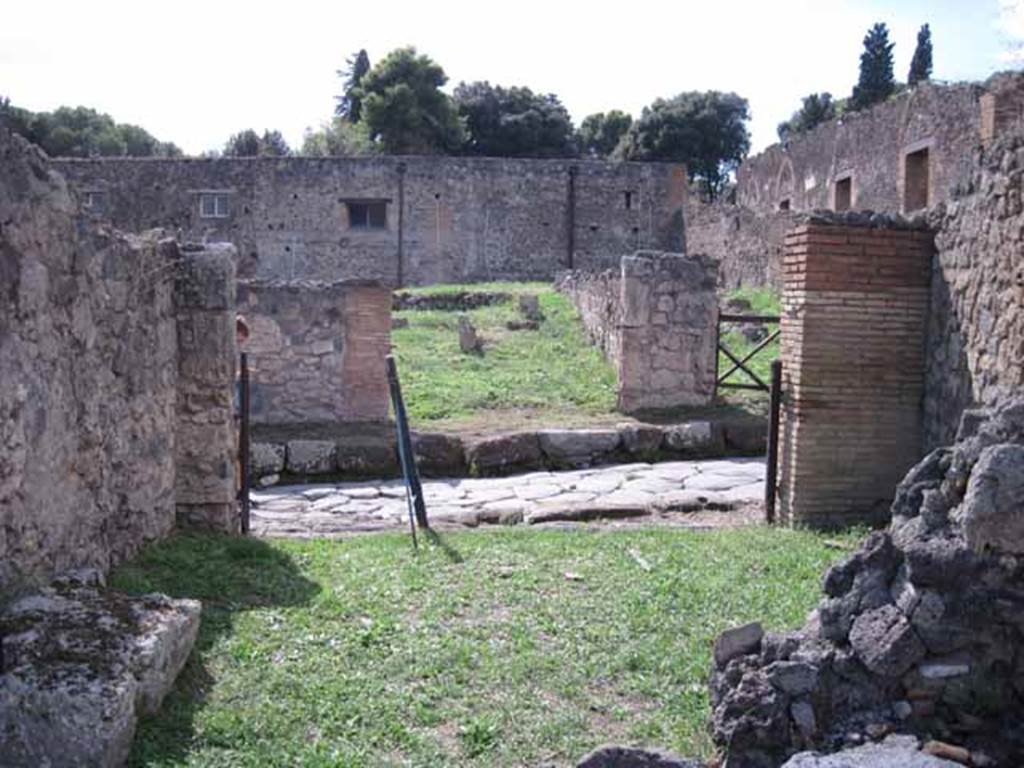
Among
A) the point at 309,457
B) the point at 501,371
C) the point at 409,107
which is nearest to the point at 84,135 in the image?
the point at 409,107

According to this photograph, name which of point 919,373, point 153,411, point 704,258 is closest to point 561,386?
point 704,258

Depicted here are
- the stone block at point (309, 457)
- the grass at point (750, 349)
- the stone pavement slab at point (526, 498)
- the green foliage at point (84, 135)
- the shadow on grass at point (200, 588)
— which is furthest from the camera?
the green foliage at point (84, 135)

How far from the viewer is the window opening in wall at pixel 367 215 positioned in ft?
93.0

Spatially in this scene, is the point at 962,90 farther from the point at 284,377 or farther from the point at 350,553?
the point at 350,553

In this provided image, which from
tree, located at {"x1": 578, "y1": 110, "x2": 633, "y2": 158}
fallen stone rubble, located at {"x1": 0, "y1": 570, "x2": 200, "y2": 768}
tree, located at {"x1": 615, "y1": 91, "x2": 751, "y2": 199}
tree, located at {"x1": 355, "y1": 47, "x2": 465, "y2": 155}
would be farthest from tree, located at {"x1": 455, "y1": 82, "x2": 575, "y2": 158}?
fallen stone rubble, located at {"x1": 0, "y1": 570, "x2": 200, "y2": 768}

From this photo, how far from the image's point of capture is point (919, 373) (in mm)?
6902

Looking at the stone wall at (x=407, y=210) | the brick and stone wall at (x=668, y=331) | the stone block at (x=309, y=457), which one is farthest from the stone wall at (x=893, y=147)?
the stone block at (x=309, y=457)

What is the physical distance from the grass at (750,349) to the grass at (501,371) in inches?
59.1

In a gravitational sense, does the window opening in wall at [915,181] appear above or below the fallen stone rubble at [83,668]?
above

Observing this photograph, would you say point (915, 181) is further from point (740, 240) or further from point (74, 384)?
point (74, 384)

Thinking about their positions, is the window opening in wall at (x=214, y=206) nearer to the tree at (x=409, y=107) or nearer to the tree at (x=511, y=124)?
the tree at (x=409, y=107)

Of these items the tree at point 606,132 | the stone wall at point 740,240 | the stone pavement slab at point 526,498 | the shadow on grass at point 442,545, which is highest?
the tree at point 606,132

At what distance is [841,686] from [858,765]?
46cm

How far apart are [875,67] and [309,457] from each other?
39281mm
